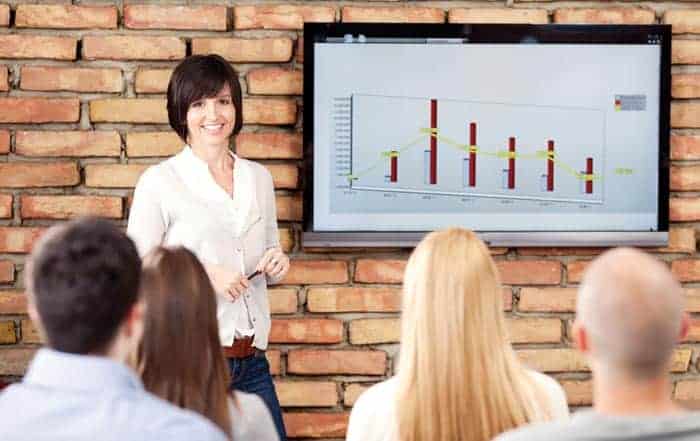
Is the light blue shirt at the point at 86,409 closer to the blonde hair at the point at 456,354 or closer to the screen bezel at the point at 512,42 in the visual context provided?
the blonde hair at the point at 456,354

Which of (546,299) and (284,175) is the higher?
(284,175)

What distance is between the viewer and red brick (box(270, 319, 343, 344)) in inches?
144

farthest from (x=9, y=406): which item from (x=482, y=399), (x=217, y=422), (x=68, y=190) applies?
(x=68, y=190)

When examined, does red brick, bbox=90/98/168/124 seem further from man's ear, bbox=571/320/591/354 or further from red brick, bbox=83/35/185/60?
man's ear, bbox=571/320/591/354

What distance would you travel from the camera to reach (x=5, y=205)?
3.60 m

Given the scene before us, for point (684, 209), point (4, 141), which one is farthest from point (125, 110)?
point (684, 209)

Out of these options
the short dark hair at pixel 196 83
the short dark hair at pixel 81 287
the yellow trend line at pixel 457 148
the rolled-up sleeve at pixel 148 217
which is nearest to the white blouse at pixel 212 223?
the rolled-up sleeve at pixel 148 217

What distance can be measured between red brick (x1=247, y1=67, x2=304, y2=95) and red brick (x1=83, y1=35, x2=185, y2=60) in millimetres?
227

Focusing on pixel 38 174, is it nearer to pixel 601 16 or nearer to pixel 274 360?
pixel 274 360

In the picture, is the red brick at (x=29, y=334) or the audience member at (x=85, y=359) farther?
the red brick at (x=29, y=334)

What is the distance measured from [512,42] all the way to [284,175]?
0.76 m

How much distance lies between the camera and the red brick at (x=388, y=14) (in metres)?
3.65

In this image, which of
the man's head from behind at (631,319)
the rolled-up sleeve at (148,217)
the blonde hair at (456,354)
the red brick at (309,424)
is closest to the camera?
the man's head from behind at (631,319)

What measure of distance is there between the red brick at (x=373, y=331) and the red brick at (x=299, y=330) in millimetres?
67
